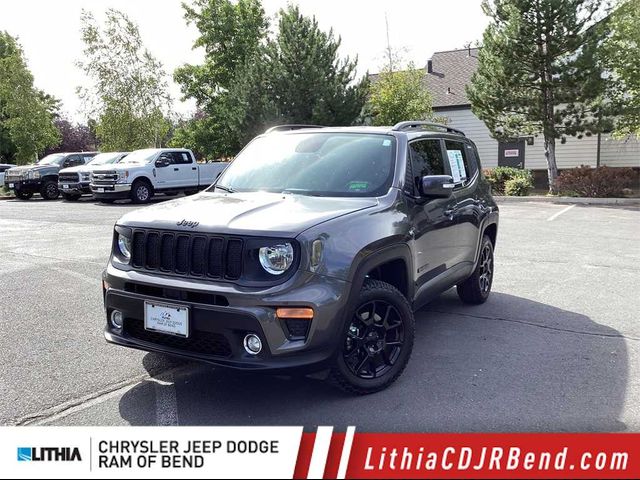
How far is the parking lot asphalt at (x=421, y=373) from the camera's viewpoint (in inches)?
142

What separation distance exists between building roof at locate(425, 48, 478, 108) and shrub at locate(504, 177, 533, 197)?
25.9ft

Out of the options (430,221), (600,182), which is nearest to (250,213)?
(430,221)

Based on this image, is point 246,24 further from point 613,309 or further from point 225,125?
point 613,309

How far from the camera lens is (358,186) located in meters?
4.43

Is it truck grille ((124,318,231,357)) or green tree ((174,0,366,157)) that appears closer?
truck grille ((124,318,231,357))

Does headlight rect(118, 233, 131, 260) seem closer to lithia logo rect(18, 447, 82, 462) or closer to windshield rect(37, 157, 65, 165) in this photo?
lithia logo rect(18, 447, 82, 462)

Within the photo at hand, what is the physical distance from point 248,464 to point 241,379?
1355 millimetres

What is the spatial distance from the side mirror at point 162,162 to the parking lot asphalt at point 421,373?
537 inches

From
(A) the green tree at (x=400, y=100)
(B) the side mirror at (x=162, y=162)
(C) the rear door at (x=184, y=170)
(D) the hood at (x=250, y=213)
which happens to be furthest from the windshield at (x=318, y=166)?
(A) the green tree at (x=400, y=100)

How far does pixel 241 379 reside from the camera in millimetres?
4258

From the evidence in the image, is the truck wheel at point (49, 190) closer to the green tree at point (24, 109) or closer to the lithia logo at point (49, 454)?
the green tree at point (24, 109)

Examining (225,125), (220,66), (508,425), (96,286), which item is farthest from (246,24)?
(508,425)

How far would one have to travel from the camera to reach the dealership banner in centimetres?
290

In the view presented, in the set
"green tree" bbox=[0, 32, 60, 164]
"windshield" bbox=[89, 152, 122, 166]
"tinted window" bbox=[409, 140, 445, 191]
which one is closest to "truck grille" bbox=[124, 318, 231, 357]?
"tinted window" bbox=[409, 140, 445, 191]
